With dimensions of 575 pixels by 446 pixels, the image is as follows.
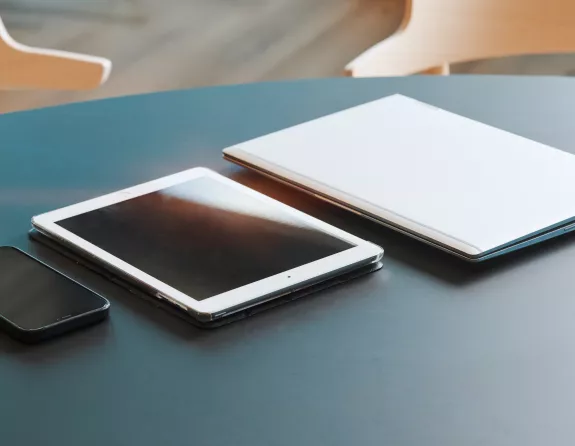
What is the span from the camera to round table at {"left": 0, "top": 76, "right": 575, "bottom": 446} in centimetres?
48

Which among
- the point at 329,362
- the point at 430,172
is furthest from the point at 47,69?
the point at 329,362

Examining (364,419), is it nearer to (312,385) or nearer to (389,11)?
(312,385)

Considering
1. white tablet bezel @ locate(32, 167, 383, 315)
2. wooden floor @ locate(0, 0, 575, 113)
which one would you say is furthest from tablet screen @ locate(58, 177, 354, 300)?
wooden floor @ locate(0, 0, 575, 113)

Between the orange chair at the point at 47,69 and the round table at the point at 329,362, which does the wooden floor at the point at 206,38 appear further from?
the round table at the point at 329,362

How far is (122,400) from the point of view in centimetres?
50

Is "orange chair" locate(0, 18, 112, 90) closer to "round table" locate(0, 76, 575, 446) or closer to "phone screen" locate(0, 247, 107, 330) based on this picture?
"round table" locate(0, 76, 575, 446)

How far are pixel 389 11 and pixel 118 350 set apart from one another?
293 cm

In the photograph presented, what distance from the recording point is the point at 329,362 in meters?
0.54

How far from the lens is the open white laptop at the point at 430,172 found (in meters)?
0.65

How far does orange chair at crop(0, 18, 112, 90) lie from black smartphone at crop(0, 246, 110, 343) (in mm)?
701

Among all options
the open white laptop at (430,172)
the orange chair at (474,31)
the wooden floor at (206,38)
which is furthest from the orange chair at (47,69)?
the wooden floor at (206,38)

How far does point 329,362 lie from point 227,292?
0.08m

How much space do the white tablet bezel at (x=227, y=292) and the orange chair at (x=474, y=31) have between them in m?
0.61

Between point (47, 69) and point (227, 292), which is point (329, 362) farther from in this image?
point (47, 69)
